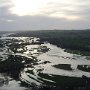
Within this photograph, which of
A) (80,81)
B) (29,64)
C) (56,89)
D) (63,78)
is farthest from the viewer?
(29,64)

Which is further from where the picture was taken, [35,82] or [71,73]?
[71,73]

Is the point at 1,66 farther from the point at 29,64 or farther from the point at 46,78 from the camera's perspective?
the point at 46,78

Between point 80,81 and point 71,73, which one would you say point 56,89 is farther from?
point 71,73

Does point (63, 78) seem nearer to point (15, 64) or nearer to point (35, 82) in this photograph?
point (35, 82)

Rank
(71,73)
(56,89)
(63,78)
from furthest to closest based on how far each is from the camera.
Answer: (71,73) < (63,78) < (56,89)

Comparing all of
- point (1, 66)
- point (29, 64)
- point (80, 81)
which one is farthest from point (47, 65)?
point (80, 81)

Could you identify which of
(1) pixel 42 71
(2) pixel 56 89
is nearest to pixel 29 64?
(1) pixel 42 71

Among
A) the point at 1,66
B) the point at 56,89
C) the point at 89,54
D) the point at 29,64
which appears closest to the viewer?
the point at 56,89

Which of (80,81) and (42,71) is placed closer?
(80,81)

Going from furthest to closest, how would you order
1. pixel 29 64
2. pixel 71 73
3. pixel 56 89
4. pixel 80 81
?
pixel 29 64 → pixel 71 73 → pixel 80 81 → pixel 56 89

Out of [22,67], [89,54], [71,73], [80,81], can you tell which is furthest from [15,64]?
[89,54]
